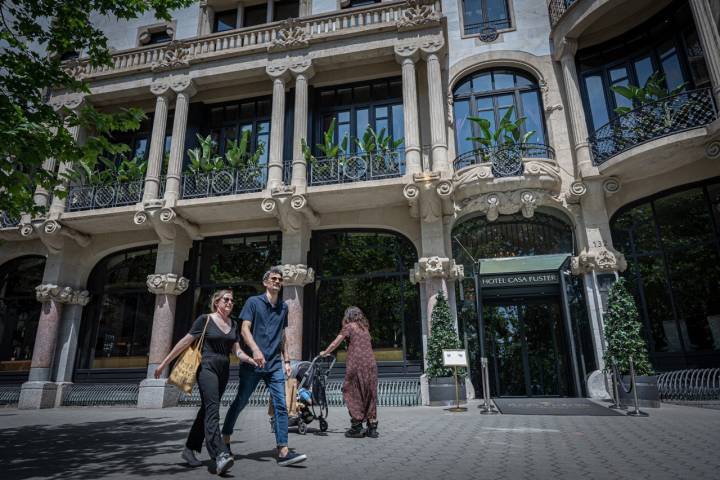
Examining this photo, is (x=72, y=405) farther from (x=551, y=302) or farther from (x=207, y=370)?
(x=551, y=302)

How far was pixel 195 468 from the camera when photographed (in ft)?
14.4

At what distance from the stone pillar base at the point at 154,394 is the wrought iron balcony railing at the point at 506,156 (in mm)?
11066

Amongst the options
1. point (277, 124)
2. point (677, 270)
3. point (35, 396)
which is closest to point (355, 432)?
point (277, 124)

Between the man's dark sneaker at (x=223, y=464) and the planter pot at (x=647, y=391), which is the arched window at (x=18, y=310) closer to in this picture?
the man's dark sneaker at (x=223, y=464)

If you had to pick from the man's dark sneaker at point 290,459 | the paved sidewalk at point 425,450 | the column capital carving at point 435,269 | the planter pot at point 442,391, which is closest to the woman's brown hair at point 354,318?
the paved sidewalk at point 425,450

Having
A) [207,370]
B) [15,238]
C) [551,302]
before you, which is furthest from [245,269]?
[207,370]

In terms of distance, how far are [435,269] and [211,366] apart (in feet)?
29.2

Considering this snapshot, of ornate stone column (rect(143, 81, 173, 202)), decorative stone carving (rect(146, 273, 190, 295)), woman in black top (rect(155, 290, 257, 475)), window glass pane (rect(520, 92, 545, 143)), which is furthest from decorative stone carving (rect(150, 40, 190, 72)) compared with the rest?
woman in black top (rect(155, 290, 257, 475))

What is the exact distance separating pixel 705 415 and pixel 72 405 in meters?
16.7

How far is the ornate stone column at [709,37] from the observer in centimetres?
1137

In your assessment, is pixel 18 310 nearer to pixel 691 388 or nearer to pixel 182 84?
pixel 182 84

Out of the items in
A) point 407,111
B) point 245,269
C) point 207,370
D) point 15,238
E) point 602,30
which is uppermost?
point 602,30

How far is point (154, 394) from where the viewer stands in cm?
1289

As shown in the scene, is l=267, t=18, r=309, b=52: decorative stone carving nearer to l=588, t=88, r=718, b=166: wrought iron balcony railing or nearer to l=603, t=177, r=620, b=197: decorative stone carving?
l=588, t=88, r=718, b=166: wrought iron balcony railing
